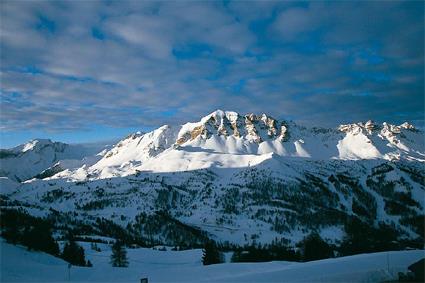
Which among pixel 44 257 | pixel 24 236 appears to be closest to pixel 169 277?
pixel 44 257

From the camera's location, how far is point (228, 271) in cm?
4119

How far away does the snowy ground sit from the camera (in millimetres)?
30672

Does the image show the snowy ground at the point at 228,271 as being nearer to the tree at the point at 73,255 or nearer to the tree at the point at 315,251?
→ the tree at the point at 73,255

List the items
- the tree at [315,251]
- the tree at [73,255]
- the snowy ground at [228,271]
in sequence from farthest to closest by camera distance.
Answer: the tree at [315,251] < the tree at [73,255] < the snowy ground at [228,271]

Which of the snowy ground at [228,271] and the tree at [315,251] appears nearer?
the snowy ground at [228,271]

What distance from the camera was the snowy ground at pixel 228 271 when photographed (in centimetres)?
3067

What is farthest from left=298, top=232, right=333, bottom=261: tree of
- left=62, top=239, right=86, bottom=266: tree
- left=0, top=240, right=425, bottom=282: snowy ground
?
left=62, top=239, right=86, bottom=266: tree

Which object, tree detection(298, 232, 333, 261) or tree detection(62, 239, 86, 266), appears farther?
tree detection(298, 232, 333, 261)

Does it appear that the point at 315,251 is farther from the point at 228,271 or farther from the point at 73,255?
the point at 73,255

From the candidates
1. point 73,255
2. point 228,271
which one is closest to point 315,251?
point 228,271

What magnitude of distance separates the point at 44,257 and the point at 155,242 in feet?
472

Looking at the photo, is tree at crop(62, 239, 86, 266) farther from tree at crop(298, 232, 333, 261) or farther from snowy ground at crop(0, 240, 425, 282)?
tree at crop(298, 232, 333, 261)

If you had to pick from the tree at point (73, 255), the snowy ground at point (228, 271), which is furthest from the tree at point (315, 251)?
the tree at point (73, 255)

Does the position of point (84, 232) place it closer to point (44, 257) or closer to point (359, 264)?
point (44, 257)
